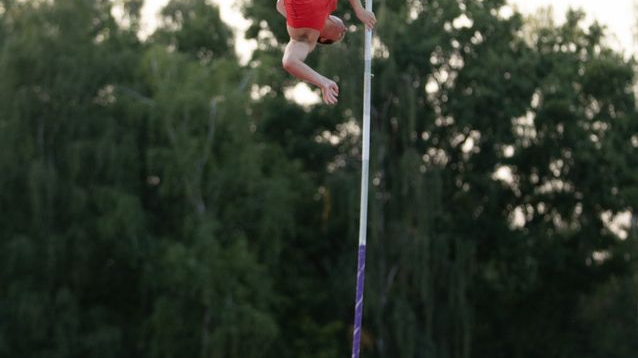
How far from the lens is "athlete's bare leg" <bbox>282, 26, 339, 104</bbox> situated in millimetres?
9656

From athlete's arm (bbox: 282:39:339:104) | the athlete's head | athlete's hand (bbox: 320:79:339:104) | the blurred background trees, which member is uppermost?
the blurred background trees

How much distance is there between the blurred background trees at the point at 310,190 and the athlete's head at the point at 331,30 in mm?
19447

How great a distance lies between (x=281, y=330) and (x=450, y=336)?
3.72 m

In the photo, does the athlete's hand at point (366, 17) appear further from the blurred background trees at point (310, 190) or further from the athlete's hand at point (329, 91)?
the blurred background trees at point (310, 190)

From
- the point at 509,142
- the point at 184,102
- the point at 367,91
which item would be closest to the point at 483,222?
the point at 509,142

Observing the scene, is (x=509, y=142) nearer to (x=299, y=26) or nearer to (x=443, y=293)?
(x=443, y=293)

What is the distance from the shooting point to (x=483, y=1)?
32625mm

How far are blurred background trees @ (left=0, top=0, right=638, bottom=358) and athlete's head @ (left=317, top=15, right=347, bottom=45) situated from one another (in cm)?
1945

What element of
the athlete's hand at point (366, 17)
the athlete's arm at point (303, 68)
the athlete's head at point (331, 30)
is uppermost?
the athlete's hand at point (366, 17)

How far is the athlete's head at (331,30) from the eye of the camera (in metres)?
9.92

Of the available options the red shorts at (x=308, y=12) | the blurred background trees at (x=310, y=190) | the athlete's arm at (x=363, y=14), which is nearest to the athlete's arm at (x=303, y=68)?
the red shorts at (x=308, y=12)

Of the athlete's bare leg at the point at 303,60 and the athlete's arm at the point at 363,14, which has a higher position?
the athlete's arm at the point at 363,14

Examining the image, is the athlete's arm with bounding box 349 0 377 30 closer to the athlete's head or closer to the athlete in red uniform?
the athlete in red uniform

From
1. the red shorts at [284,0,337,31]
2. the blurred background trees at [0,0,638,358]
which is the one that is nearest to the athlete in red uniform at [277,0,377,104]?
the red shorts at [284,0,337,31]
